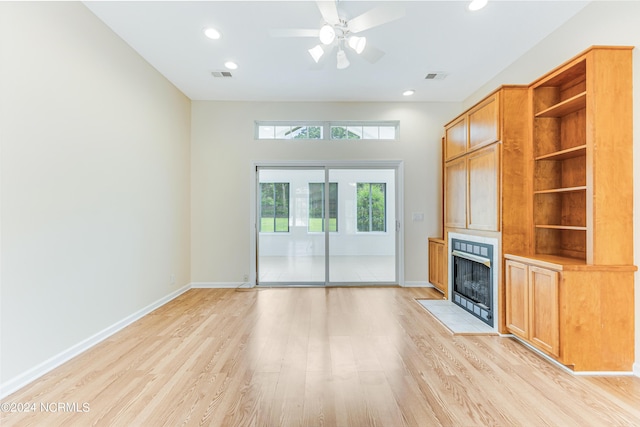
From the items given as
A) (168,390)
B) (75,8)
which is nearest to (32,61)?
(75,8)

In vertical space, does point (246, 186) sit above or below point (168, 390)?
above

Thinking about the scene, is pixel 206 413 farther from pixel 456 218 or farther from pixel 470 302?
pixel 456 218

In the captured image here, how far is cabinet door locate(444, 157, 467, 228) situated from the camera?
3.65 m

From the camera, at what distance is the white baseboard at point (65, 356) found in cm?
198

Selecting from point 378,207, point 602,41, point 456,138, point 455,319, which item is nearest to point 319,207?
point 378,207

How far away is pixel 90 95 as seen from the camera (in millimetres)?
2701

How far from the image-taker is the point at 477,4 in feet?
8.30

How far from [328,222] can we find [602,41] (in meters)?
3.81

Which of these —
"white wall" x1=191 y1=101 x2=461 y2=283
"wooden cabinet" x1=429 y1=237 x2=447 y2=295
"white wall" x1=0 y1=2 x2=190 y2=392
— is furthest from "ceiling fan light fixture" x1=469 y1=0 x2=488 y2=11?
"white wall" x1=0 y1=2 x2=190 y2=392

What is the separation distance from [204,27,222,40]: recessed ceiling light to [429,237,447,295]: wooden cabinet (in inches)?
161

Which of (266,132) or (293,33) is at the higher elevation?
(293,33)

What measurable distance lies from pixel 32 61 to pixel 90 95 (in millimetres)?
553

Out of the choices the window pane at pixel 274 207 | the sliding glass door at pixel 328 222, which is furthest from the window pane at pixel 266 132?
the window pane at pixel 274 207

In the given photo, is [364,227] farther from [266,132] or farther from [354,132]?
[266,132]
